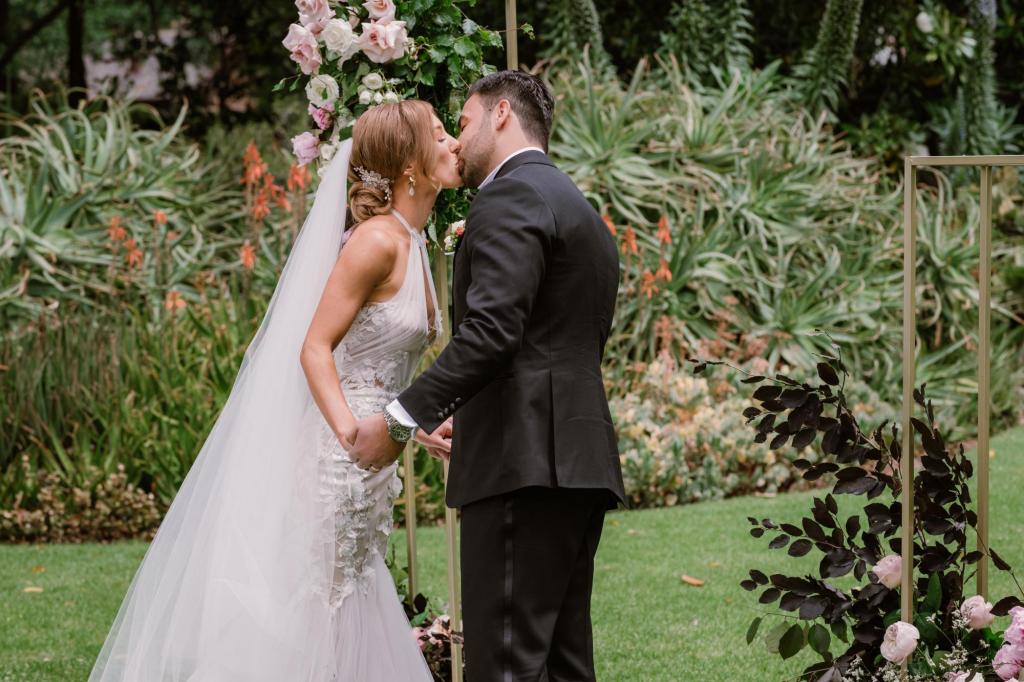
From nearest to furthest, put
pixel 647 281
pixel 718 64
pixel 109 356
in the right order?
pixel 109 356, pixel 647 281, pixel 718 64

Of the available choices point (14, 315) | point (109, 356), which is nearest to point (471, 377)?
point (109, 356)

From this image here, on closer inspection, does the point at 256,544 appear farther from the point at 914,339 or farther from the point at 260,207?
the point at 260,207

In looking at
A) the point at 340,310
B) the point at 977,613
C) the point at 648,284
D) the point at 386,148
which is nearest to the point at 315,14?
the point at 386,148

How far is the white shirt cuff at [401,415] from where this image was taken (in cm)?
278

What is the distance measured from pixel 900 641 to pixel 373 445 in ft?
4.55

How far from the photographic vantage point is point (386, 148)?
3.19 metres

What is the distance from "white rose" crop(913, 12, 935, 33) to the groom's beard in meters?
11.7

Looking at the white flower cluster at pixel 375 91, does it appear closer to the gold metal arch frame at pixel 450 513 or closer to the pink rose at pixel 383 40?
the pink rose at pixel 383 40

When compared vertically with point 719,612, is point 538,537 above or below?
above

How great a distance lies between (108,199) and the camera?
9.05 metres

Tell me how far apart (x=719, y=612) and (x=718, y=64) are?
27.2 feet

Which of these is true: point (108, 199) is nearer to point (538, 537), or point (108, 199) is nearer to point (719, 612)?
point (719, 612)

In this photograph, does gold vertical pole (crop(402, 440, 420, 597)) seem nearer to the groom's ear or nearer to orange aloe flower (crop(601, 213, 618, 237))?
the groom's ear

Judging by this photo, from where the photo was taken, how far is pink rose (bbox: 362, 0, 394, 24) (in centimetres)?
340
